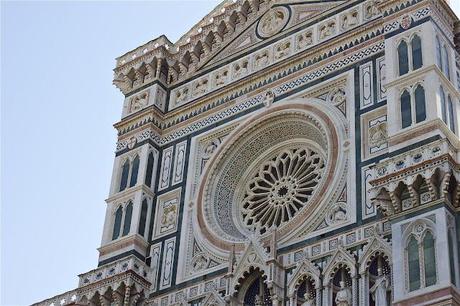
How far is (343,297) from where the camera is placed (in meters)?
17.8

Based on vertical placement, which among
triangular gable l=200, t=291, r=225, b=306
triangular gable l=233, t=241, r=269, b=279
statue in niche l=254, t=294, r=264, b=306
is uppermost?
triangular gable l=233, t=241, r=269, b=279

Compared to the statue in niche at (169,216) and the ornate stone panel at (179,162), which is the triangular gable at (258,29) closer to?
the ornate stone panel at (179,162)

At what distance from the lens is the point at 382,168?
18156mm

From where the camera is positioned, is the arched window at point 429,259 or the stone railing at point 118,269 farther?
the stone railing at point 118,269

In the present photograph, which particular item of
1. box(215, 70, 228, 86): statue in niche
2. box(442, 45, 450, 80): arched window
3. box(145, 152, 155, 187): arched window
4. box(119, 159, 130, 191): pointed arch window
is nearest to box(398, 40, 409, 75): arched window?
box(442, 45, 450, 80): arched window

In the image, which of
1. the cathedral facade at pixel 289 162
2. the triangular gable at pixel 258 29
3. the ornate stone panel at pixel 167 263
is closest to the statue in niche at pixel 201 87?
the cathedral facade at pixel 289 162

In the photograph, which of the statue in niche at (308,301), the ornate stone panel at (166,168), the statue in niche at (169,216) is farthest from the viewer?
the ornate stone panel at (166,168)

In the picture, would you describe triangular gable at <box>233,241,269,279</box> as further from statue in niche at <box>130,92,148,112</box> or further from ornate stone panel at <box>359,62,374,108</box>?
statue in niche at <box>130,92,148,112</box>

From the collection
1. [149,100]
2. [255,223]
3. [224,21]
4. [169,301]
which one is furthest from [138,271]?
[224,21]

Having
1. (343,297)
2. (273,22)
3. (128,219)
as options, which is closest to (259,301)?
(343,297)

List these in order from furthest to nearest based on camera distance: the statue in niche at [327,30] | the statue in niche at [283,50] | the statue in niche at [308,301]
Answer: the statue in niche at [283,50] → the statue in niche at [327,30] → the statue in niche at [308,301]

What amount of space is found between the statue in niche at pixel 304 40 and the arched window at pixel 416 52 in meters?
2.81

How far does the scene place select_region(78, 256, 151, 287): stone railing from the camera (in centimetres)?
2095

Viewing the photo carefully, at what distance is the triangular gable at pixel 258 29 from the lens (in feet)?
74.9
